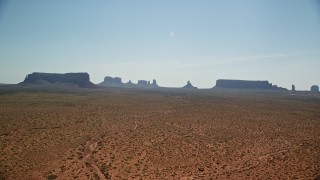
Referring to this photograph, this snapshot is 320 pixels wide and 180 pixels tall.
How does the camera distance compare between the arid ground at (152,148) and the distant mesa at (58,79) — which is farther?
the distant mesa at (58,79)

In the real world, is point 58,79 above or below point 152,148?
above

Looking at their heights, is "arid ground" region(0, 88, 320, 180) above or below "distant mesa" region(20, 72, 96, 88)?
below

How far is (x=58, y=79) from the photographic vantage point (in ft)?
575

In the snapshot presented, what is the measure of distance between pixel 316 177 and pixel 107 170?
16.9 meters

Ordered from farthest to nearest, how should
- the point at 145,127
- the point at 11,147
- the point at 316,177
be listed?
1. the point at 145,127
2. the point at 11,147
3. the point at 316,177

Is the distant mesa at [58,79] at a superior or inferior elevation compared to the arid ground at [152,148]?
superior

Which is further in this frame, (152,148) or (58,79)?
(58,79)

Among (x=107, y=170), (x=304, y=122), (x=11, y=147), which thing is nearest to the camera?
(x=107, y=170)

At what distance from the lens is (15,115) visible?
44.7 m

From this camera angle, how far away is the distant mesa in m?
168

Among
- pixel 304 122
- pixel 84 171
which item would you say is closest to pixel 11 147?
pixel 84 171

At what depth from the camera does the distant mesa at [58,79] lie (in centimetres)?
16775

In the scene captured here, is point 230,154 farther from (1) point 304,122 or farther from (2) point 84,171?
(1) point 304,122

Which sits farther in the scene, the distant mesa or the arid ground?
the distant mesa
